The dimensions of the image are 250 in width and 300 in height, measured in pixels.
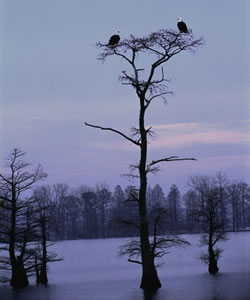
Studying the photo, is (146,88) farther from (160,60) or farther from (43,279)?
(43,279)

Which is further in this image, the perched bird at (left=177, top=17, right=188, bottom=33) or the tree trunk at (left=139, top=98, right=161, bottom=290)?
the tree trunk at (left=139, top=98, right=161, bottom=290)

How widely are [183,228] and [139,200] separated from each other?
3667 inches

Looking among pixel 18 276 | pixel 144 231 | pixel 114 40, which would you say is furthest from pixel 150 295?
pixel 18 276

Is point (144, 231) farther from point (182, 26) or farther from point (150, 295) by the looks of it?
point (182, 26)

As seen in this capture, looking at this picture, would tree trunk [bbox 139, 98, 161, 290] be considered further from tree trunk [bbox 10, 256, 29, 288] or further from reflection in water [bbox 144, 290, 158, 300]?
tree trunk [bbox 10, 256, 29, 288]

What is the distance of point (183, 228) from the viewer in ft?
368

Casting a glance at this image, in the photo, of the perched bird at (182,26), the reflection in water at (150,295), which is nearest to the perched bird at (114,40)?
the perched bird at (182,26)

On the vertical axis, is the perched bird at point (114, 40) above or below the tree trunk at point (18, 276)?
above

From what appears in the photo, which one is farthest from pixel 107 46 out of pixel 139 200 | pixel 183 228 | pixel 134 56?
pixel 183 228

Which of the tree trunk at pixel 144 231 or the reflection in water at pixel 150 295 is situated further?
the tree trunk at pixel 144 231

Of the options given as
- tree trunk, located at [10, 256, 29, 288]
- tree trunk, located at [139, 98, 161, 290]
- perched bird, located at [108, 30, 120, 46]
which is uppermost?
perched bird, located at [108, 30, 120, 46]

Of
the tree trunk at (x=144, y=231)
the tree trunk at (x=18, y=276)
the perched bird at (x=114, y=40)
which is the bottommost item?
the tree trunk at (x=18, y=276)

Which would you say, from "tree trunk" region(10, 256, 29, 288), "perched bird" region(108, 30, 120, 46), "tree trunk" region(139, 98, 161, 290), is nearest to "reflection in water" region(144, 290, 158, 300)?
"tree trunk" region(139, 98, 161, 290)

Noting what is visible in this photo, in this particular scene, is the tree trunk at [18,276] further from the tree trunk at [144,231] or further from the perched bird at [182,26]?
the perched bird at [182,26]
